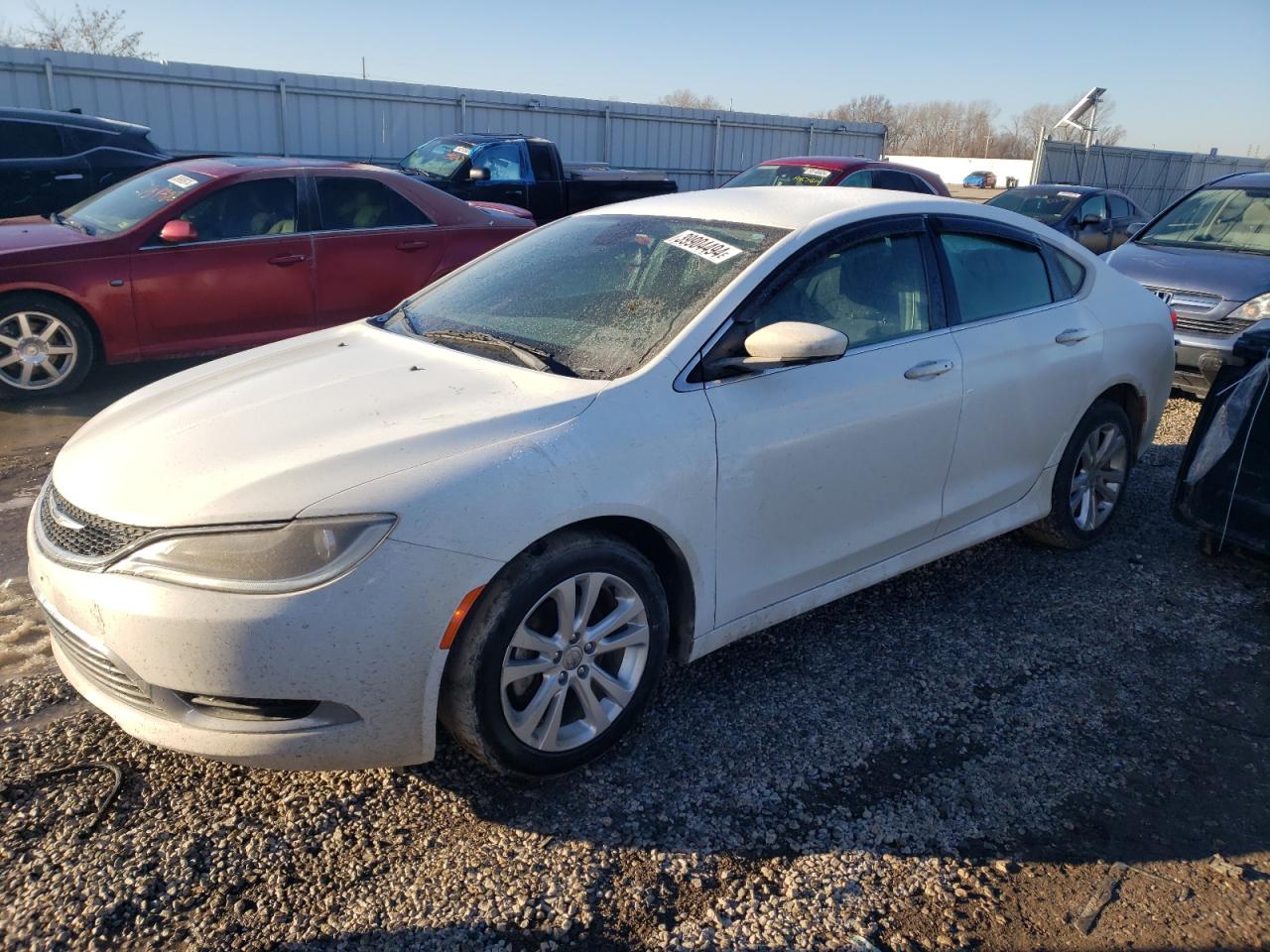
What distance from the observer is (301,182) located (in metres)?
7.25

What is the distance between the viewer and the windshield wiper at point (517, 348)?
10.1 ft

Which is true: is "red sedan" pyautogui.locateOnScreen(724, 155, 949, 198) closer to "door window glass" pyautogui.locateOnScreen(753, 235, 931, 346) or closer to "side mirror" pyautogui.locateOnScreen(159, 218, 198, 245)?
"side mirror" pyautogui.locateOnScreen(159, 218, 198, 245)

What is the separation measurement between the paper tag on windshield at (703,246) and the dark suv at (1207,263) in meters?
4.82

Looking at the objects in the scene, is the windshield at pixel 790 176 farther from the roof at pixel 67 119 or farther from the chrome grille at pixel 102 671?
the chrome grille at pixel 102 671

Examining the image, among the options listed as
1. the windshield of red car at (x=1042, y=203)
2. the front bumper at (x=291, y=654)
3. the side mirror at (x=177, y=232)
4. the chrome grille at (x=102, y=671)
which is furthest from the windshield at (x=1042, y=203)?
the chrome grille at (x=102, y=671)

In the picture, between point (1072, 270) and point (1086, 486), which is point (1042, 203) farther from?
point (1086, 486)

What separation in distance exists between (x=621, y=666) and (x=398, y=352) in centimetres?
135

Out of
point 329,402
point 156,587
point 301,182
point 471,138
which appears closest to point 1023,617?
point 329,402

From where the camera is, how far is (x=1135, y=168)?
25109mm

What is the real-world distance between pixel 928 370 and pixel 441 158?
33.2ft

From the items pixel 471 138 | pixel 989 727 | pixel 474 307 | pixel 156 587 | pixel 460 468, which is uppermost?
pixel 471 138

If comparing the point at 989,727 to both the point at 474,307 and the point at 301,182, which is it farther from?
the point at 301,182

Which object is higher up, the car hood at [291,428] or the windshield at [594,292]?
the windshield at [594,292]

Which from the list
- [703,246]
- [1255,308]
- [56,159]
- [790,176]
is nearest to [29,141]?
[56,159]
